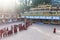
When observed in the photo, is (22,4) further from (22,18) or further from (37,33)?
(37,33)

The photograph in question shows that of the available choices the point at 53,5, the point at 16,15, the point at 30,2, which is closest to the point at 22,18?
the point at 16,15

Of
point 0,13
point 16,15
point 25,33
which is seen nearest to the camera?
point 25,33

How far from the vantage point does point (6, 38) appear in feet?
4.37

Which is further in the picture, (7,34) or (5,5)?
(5,5)

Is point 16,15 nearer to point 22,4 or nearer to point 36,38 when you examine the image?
point 22,4

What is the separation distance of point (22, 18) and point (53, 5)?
378 mm

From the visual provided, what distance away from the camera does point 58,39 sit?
1.40m

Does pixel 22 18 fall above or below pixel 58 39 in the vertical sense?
above

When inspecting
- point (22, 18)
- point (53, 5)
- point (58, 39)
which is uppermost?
point (53, 5)

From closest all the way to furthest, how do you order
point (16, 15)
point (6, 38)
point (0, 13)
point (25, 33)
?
point (6, 38) → point (25, 33) → point (0, 13) → point (16, 15)

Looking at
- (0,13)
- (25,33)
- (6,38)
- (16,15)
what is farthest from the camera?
(16,15)

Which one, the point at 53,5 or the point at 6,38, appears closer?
the point at 6,38

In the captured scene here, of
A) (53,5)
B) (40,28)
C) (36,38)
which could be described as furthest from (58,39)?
(53,5)

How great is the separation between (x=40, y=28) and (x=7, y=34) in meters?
0.42
